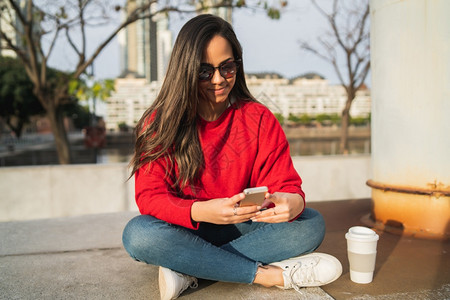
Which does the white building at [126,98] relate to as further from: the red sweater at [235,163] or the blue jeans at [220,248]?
the blue jeans at [220,248]

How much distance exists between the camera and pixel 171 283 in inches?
66.2

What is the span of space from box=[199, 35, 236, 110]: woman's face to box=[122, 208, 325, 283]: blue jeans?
2.07 feet

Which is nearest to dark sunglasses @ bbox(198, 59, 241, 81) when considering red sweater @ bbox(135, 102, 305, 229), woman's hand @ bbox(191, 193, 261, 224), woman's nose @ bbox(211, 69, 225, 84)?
woman's nose @ bbox(211, 69, 225, 84)

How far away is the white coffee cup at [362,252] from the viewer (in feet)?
5.89

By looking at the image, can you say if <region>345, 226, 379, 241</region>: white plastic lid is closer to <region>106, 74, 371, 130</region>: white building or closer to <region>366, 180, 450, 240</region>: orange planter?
<region>366, 180, 450, 240</region>: orange planter

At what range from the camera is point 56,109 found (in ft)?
25.4

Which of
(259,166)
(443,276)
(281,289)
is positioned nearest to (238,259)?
(281,289)

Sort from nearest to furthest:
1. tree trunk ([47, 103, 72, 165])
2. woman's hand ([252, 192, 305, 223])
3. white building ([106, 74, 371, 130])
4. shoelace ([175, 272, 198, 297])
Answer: woman's hand ([252, 192, 305, 223]), shoelace ([175, 272, 198, 297]), tree trunk ([47, 103, 72, 165]), white building ([106, 74, 371, 130])

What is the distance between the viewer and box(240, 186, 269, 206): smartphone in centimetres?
146

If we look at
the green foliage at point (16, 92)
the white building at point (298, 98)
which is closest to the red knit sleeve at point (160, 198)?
the green foliage at point (16, 92)

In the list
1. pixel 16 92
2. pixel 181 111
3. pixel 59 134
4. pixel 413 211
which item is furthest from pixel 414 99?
pixel 16 92

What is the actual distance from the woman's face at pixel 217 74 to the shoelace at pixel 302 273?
2.77 ft

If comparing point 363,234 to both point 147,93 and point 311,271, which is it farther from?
point 147,93

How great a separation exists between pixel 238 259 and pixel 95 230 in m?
1.87
